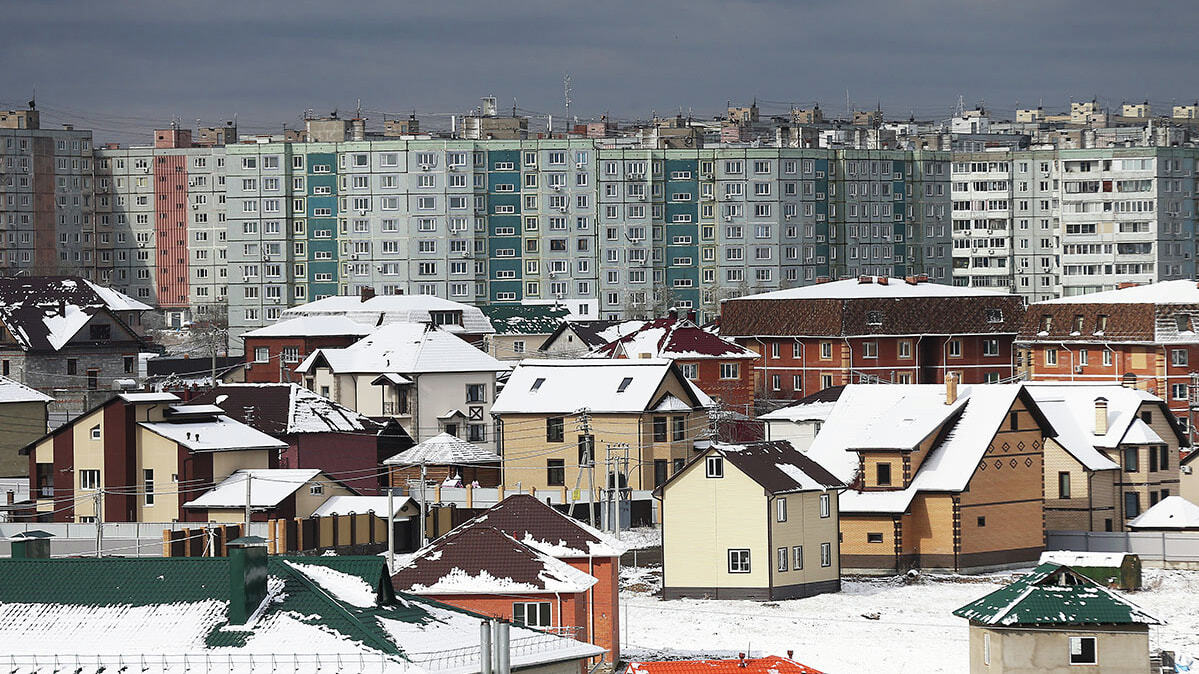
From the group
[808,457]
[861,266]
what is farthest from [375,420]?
[861,266]

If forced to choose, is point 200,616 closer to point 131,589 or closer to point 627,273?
point 131,589

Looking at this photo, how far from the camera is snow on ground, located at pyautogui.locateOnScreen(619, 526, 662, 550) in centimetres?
6750

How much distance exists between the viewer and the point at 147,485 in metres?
65.8

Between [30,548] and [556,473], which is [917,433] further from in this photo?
[30,548]

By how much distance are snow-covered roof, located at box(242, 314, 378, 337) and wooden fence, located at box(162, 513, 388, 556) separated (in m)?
47.9

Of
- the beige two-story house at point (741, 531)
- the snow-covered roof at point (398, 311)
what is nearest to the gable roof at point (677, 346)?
the snow-covered roof at point (398, 311)

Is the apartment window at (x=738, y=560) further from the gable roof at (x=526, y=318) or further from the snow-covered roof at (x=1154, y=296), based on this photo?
the gable roof at (x=526, y=318)

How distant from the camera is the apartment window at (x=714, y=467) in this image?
194ft

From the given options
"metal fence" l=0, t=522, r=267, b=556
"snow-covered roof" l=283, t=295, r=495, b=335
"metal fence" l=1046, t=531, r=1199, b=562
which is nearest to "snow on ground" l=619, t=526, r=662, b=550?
"metal fence" l=0, t=522, r=267, b=556

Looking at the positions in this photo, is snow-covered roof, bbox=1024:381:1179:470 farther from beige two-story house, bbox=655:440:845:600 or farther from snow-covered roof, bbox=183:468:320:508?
snow-covered roof, bbox=183:468:320:508

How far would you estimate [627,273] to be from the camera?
511 feet

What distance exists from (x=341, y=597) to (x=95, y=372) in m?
70.4

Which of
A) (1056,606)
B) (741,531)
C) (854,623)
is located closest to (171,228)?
(741,531)

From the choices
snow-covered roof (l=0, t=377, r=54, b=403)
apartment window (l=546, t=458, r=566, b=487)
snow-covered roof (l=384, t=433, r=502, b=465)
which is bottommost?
apartment window (l=546, t=458, r=566, b=487)
